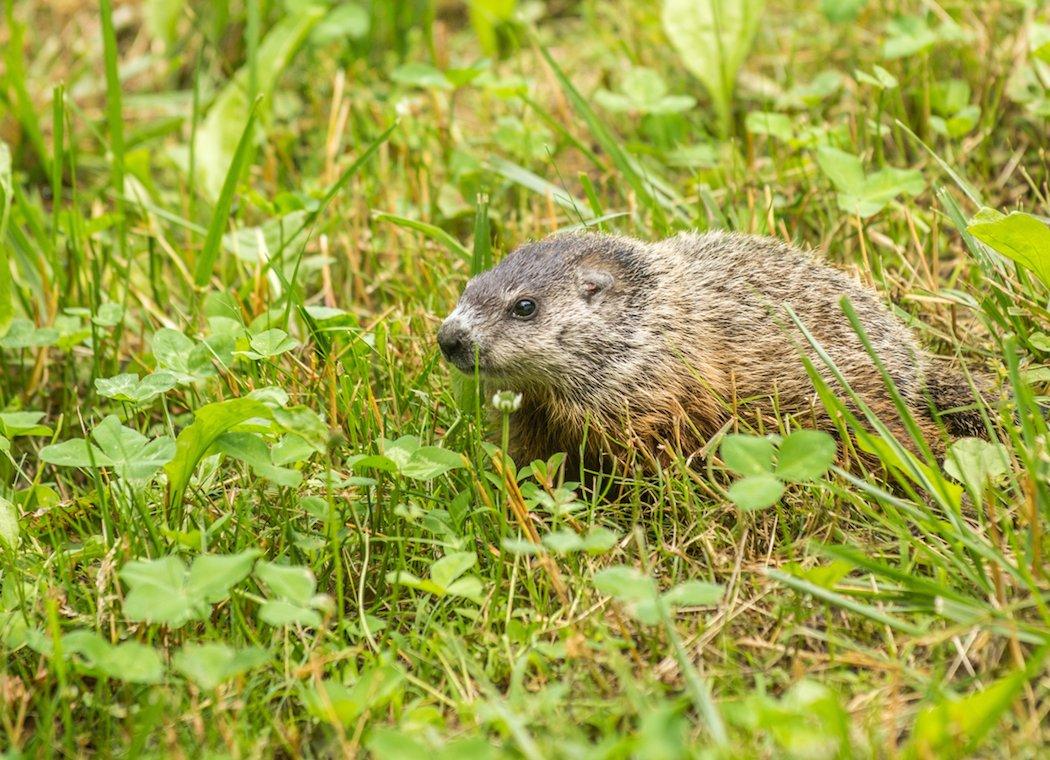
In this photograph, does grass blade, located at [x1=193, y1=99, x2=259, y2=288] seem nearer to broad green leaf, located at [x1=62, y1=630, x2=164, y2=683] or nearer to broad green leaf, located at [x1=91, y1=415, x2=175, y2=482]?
broad green leaf, located at [x1=91, y1=415, x2=175, y2=482]

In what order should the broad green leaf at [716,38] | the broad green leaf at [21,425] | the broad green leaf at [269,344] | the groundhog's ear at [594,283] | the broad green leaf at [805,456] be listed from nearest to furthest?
the broad green leaf at [805,456]
the broad green leaf at [269,344]
the broad green leaf at [21,425]
the groundhog's ear at [594,283]
the broad green leaf at [716,38]

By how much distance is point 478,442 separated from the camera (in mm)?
3566

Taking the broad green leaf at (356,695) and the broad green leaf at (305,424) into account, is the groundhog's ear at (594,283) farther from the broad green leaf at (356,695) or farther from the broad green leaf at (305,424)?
the broad green leaf at (356,695)

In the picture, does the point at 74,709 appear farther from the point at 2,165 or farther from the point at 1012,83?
the point at 1012,83

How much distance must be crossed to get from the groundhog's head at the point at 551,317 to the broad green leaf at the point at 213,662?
1.45m

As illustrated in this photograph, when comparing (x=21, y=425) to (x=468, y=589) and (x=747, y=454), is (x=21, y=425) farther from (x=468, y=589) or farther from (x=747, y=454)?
(x=747, y=454)

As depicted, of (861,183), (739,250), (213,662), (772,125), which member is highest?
(772,125)

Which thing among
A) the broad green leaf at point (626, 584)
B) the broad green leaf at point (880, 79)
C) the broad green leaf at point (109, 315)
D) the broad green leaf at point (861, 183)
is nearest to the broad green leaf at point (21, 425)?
the broad green leaf at point (109, 315)

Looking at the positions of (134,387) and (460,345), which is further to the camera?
(460,345)

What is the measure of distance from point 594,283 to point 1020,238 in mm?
1415

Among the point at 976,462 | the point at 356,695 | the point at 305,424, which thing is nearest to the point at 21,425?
the point at 305,424

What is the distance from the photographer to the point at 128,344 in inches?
200

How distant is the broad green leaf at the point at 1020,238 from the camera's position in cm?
377

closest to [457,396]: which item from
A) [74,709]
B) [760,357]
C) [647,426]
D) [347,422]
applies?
[347,422]
